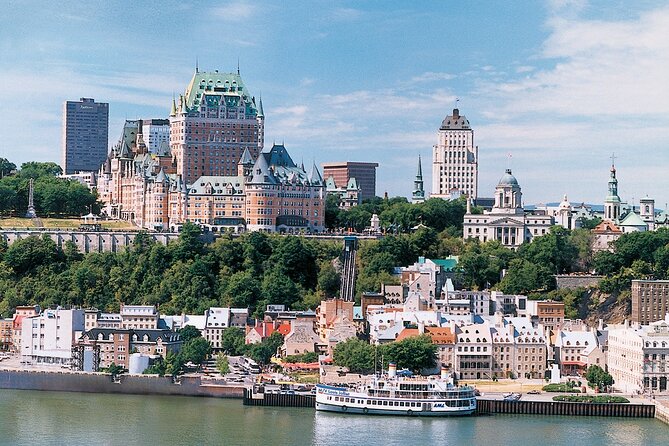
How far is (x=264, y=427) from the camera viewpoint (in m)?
78.4

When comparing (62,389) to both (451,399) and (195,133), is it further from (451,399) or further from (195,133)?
(195,133)

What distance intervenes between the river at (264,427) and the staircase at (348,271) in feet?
93.3

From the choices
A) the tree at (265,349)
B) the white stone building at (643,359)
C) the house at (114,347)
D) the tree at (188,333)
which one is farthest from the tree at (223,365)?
the white stone building at (643,359)

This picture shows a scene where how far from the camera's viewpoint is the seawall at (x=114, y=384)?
88.9m

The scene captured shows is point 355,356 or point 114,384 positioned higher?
point 355,356

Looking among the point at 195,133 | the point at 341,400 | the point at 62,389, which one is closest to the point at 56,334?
the point at 62,389

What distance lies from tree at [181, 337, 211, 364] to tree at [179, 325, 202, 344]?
1.64 m

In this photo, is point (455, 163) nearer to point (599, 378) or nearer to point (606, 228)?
point (606, 228)

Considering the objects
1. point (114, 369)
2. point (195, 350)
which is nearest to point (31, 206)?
point (195, 350)

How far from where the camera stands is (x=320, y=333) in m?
99.9

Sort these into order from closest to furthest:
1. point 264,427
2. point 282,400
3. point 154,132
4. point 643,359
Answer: point 264,427 → point 282,400 → point 643,359 → point 154,132

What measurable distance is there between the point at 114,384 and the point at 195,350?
5551 mm

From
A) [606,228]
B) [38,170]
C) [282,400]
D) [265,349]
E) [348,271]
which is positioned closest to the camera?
[282,400]

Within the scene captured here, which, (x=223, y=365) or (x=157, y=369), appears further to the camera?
(x=223, y=365)
